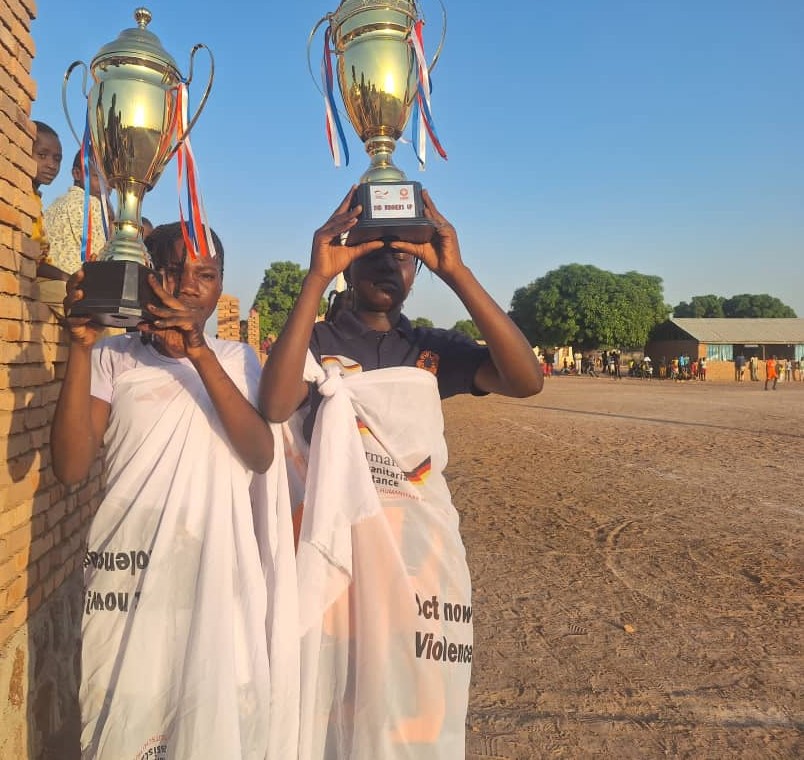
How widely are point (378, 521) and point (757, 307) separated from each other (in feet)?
302

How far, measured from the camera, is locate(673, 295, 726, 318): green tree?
Result: 275 ft

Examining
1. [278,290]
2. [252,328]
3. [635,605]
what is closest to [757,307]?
[278,290]

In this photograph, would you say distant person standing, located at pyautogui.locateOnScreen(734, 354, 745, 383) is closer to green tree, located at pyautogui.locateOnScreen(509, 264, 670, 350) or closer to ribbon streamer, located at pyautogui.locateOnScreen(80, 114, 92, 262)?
green tree, located at pyautogui.locateOnScreen(509, 264, 670, 350)

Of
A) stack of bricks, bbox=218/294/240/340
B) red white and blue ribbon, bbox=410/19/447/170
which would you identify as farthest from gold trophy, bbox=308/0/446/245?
stack of bricks, bbox=218/294/240/340

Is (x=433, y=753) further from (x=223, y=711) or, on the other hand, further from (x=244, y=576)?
(x=244, y=576)

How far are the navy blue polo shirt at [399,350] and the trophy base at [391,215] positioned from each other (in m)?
0.32

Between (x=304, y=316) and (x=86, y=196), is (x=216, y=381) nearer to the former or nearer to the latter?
(x=304, y=316)

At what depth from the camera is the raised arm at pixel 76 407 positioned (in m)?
1.58

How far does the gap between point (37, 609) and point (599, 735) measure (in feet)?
7.57

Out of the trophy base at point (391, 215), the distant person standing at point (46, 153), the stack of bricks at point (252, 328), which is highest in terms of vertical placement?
the stack of bricks at point (252, 328)

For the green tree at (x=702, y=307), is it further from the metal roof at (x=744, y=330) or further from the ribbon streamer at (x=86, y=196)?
the ribbon streamer at (x=86, y=196)

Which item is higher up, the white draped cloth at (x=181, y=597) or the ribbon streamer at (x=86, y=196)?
the ribbon streamer at (x=86, y=196)

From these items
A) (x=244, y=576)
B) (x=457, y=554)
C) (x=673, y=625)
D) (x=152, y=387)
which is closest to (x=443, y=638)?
(x=457, y=554)

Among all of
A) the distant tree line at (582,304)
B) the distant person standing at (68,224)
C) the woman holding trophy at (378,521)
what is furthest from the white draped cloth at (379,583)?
the distant tree line at (582,304)
